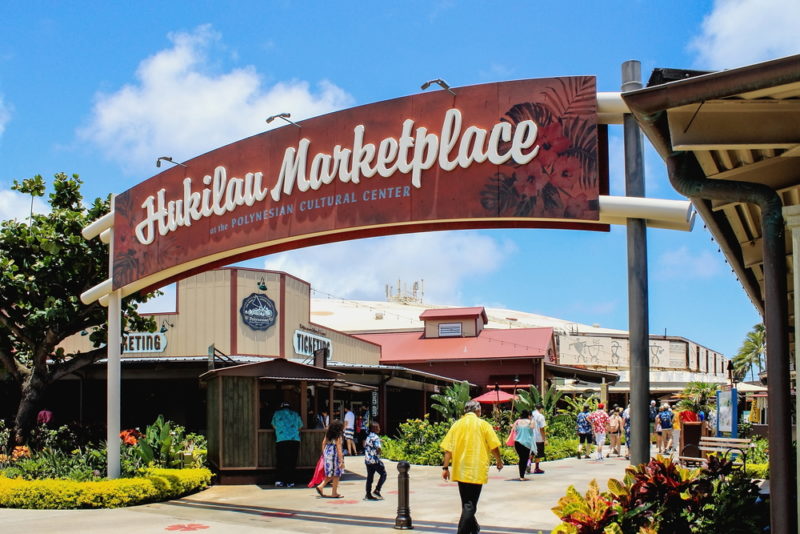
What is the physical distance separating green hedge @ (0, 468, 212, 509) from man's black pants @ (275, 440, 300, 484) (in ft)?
9.06

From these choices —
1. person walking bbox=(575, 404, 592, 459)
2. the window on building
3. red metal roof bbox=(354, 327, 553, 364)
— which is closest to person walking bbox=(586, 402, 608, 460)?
person walking bbox=(575, 404, 592, 459)

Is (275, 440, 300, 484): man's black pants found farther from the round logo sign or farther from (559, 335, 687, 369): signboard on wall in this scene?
(559, 335, 687, 369): signboard on wall

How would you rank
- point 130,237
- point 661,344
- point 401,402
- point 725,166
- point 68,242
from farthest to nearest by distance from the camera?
point 661,344, point 401,402, point 68,242, point 130,237, point 725,166

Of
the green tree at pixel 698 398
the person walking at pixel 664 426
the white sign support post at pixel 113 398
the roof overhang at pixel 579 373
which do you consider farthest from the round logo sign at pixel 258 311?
the roof overhang at pixel 579 373

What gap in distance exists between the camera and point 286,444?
17188 millimetres

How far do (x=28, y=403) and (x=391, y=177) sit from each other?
12.2 metres

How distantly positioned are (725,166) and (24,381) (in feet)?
57.2

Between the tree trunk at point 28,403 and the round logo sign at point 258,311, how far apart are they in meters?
8.80

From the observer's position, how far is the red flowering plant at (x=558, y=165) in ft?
33.3

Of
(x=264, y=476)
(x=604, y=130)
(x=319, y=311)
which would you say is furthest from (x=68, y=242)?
(x=319, y=311)

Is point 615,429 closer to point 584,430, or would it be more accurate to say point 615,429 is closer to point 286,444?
point 584,430

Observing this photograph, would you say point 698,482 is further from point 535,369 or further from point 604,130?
point 535,369

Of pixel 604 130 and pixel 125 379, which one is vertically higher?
pixel 604 130

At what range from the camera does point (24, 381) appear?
19.8 metres
